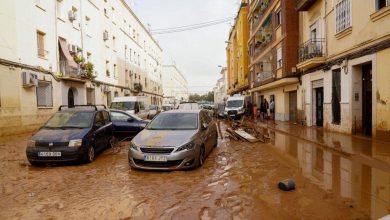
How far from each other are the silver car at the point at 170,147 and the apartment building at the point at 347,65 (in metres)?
7.14

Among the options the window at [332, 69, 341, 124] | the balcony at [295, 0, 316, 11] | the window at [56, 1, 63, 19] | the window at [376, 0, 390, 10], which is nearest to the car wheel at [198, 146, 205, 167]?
the window at [376, 0, 390, 10]

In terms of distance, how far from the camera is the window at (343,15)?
42.9ft

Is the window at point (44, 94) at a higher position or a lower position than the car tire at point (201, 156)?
higher

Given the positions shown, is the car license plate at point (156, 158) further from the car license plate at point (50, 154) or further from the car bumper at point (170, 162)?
the car license plate at point (50, 154)

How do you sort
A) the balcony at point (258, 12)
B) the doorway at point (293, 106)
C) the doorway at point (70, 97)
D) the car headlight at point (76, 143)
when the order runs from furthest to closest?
the balcony at point (258, 12) → the doorway at point (70, 97) → the doorway at point (293, 106) → the car headlight at point (76, 143)

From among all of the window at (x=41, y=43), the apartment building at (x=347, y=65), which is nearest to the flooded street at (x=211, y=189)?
the apartment building at (x=347, y=65)

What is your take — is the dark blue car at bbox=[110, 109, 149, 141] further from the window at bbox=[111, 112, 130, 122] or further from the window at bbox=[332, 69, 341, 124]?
the window at bbox=[332, 69, 341, 124]

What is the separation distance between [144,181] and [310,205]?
3.36 meters

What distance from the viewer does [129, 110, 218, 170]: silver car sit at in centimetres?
695

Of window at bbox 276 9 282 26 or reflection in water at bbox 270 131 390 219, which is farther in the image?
window at bbox 276 9 282 26

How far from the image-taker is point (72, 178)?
6.85 meters

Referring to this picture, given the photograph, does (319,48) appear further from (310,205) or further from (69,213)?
(69,213)

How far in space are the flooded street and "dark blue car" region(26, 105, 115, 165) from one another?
34 cm

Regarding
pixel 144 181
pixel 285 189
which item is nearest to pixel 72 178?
pixel 144 181
